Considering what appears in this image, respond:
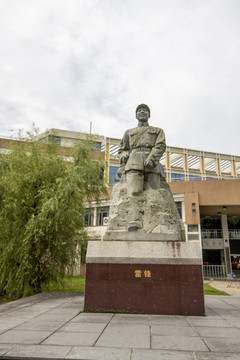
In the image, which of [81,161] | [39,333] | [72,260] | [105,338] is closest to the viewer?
[105,338]

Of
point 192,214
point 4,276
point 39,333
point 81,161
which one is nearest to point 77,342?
point 39,333

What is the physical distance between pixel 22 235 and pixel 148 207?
4.33 metres

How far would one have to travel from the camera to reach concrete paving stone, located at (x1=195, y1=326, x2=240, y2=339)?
312 centimetres

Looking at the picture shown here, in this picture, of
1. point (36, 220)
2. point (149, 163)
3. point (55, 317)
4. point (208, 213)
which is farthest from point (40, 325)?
point (208, 213)

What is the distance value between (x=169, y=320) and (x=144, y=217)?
1770mm

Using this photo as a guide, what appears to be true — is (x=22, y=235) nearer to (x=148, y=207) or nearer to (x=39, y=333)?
(x=148, y=207)

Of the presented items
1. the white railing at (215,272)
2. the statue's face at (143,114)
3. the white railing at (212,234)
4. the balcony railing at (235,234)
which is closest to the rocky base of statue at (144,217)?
the statue's face at (143,114)

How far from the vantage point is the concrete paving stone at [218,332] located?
10.2ft

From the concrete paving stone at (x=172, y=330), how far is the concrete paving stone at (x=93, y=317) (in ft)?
2.38

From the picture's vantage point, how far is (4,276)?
7863 mm

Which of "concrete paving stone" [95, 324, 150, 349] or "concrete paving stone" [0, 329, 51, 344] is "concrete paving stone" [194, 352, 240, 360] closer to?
"concrete paving stone" [95, 324, 150, 349]

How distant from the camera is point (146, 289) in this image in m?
4.33

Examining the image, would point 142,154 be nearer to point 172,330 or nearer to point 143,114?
point 143,114

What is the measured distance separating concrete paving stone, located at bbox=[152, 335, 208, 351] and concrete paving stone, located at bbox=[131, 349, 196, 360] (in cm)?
13
